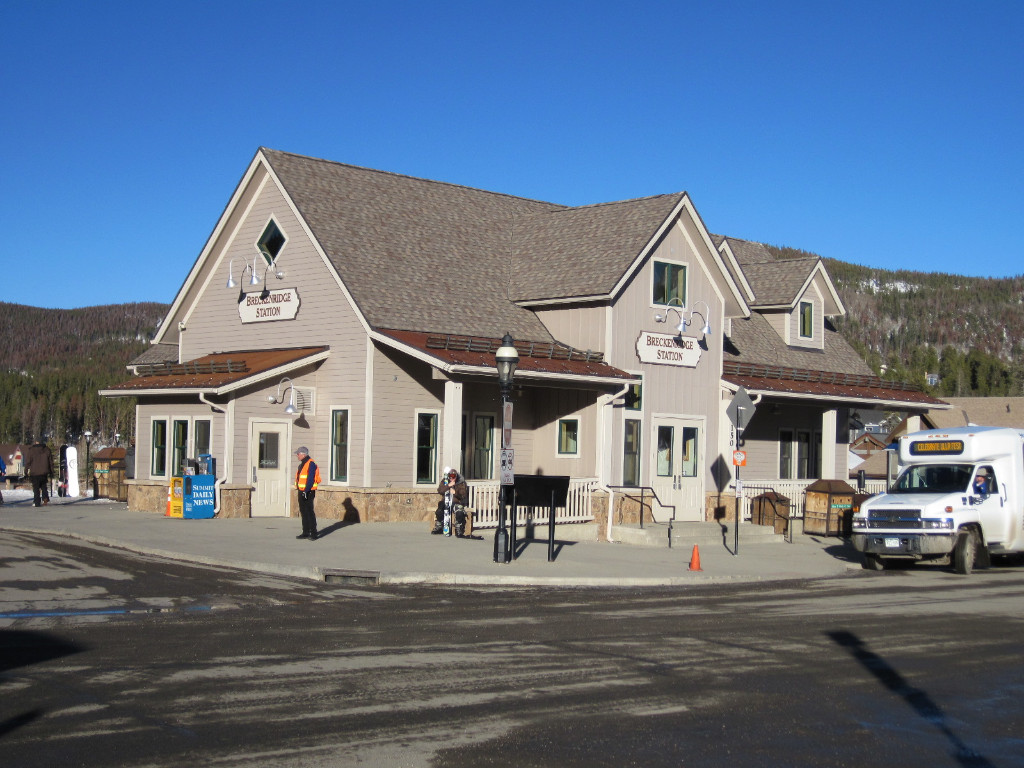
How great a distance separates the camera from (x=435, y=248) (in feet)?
93.7

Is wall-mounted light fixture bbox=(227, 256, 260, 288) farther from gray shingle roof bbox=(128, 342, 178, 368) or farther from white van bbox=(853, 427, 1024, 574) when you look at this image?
white van bbox=(853, 427, 1024, 574)

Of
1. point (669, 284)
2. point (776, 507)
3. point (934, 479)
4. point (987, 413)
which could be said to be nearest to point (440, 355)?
point (669, 284)

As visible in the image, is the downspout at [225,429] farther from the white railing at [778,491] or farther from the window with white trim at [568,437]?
the white railing at [778,491]

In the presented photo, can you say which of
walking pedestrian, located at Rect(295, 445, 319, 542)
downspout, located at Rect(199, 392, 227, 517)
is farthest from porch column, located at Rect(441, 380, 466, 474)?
downspout, located at Rect(199, 392, 227, 517)

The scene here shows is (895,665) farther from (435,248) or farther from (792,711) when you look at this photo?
(435,248)

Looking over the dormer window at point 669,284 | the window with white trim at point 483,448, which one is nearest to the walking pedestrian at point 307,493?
the window with white trim at point 483,448

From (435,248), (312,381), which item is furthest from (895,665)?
(435,248)

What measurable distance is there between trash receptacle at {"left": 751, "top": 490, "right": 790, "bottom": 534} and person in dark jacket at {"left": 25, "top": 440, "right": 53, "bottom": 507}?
18.5m

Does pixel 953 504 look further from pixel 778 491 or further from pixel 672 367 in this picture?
pixel 778 491

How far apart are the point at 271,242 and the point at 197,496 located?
6.78 metres

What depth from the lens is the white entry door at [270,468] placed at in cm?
2570

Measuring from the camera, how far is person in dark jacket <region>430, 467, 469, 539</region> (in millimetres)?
22297

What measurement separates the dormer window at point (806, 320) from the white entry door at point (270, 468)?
55.0 feet

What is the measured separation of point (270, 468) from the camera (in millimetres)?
26062
